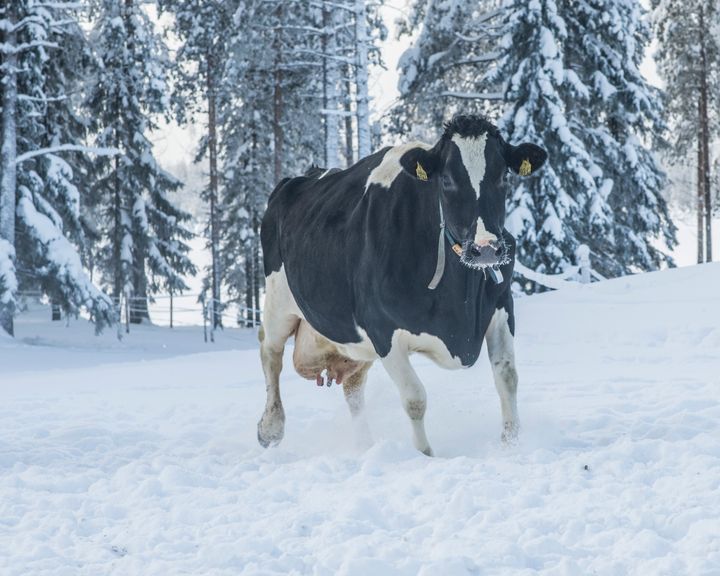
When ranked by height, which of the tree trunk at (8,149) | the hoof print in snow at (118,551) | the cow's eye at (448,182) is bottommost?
the hoof print in snow at (118,551)

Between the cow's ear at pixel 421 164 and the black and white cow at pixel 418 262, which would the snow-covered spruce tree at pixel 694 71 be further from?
the cow's ear at pixel 421 164

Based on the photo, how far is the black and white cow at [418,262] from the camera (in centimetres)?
478

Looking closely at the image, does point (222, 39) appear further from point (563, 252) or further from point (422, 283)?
point (422, 283)

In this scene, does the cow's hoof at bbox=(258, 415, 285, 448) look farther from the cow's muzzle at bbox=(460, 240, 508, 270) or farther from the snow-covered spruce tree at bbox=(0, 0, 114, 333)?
the snow-covered spruce tree at bbox=(0, 0, 114, 333)

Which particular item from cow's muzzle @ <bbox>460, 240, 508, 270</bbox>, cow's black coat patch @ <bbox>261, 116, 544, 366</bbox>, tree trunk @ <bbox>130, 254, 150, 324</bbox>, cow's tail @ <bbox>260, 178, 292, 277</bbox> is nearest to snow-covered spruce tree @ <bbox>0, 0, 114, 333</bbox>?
tree trunk @ <bbox>130, 254, 150, 324</bbox>

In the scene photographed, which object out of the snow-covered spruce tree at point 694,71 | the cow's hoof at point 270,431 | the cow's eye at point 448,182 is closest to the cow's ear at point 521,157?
the cow's eye at point 448,182

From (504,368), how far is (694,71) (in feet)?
87.7

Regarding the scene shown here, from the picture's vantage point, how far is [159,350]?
20.3 meters

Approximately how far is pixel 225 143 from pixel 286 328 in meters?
21.6

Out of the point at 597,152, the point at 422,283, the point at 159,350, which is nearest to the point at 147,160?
the point at 159,350

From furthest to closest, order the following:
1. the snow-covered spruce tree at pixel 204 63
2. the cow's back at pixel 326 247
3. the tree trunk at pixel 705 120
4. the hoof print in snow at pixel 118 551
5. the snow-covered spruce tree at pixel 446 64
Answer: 1. the tree trunk at pixel 705 120
2. the snow-covered spruce tree at pixel 204 63
3. the snow-covered spruce tree at pixel 446 64
4. the cow's back at pixel 326 247
5. the hoof print in snow at pixel 118 551

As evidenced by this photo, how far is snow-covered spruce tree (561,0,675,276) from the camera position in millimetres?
17719

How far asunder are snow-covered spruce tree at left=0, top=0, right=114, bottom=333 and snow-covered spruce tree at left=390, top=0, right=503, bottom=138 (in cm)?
742

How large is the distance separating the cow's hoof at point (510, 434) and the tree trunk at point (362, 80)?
1111 cm
